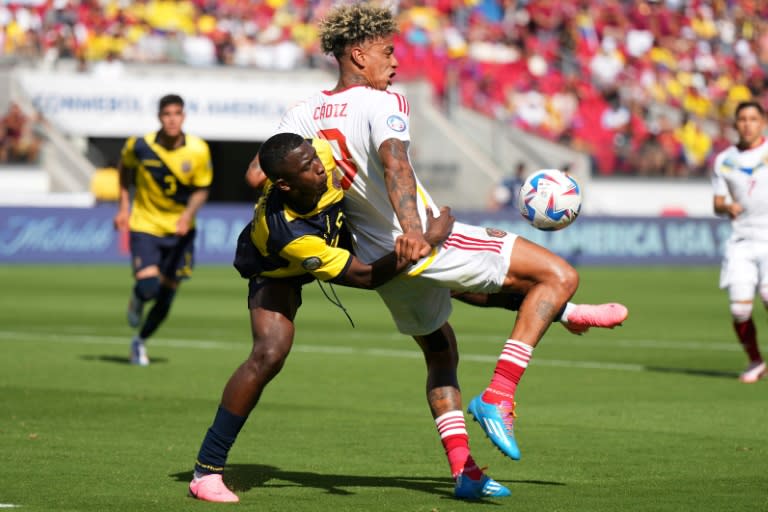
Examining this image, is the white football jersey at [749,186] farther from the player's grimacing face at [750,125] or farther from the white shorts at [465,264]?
the white shorts at [465,264]

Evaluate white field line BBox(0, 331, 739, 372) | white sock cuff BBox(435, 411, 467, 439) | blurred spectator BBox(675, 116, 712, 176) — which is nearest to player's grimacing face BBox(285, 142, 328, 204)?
white sock cuff BBox(435, 411, 467, 439)

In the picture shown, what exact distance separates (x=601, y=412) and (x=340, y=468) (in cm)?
320

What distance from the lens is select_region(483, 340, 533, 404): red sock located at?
22.9ft

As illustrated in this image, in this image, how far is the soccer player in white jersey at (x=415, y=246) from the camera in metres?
6.95

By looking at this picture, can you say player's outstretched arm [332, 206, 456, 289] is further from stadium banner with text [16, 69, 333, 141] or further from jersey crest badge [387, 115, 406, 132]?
stadium banner with text [16, 69, 333, 141]

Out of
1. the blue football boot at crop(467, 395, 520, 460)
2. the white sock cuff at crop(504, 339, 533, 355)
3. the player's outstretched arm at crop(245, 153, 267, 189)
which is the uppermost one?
the player's outstretched arm at crop(245, 153, 267, 189)

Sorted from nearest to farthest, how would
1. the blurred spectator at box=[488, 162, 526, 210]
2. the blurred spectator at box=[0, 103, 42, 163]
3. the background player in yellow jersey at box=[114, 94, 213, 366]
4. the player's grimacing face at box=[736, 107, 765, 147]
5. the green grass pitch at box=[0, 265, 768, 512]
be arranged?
the green grass pitch at box=[0, 265, 768, 512], the player's grimacing face at box=[736, 107, 765, 147], the background player in yellow jersey at box=[114, 94, 213, 366], the blurred spectator at box=[0, 103, 42, 163], the blurred spectator at box=[488, 162, 526, 210]

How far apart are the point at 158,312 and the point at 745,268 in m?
5.48

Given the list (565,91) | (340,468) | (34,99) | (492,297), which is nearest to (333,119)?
(492,297)

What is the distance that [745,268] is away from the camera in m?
13.4

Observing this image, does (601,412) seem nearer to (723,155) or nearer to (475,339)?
(723,155)

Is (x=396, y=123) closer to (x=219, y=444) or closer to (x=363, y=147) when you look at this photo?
(x=363, y=147)

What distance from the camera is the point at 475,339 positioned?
17266mm

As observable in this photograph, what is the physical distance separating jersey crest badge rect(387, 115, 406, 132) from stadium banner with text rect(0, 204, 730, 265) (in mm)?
24051
